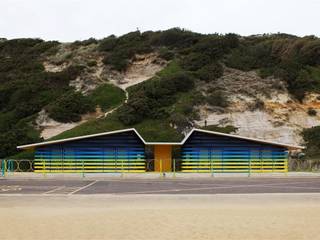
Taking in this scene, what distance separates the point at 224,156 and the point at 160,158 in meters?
4.52

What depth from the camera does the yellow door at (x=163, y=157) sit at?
36.6 meters

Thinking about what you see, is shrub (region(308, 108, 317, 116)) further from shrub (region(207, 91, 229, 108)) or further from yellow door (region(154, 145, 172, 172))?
yellow door (region(154, 145, 172, 172))

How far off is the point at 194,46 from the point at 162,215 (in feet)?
180

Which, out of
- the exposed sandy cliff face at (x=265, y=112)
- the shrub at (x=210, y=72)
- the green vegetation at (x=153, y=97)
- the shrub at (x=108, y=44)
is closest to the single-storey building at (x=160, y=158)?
the exposed sandy cliff face at (x=265, y=112)

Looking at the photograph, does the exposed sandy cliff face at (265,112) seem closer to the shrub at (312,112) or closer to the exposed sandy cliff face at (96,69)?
the shrub at (312,112)

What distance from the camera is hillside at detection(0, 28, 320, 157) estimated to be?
47.7m

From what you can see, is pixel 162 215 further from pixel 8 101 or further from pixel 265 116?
pixel 8 101

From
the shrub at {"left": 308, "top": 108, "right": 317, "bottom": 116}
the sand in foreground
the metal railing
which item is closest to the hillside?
the shrub at {"left": 308, "top": 108, "right": 317, "bottom": 116}

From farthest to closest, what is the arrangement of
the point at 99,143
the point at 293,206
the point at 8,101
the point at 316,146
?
the point at 8,101 → the point at 316,146 → the point at 99,143 → the point at 293,206

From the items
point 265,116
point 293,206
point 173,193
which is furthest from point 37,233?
point 265,116

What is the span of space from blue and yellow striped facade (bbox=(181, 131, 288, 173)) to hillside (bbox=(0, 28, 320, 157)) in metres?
7.88

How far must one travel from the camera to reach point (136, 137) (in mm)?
36000

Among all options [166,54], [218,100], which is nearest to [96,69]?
[166,54]

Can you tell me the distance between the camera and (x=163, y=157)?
122 ft
